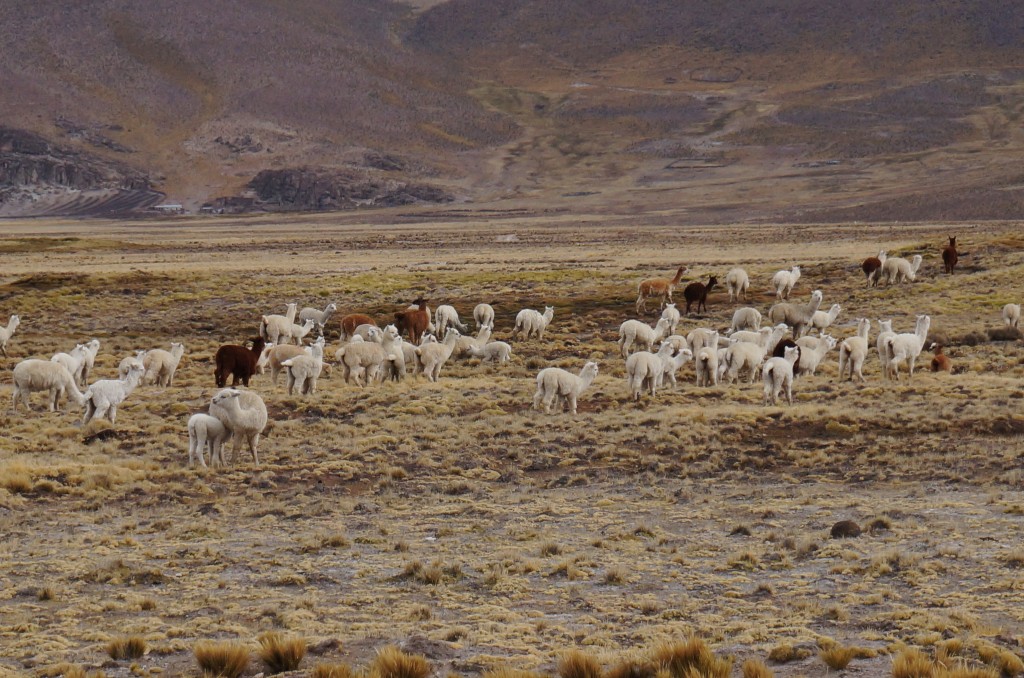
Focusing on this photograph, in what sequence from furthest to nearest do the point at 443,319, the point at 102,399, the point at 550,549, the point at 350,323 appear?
1. the point at 443,319
2. the point at 350,323
3. the point at 102,399
4. the point at 550,549

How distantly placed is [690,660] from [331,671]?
2.62m

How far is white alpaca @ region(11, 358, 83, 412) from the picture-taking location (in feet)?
64.6

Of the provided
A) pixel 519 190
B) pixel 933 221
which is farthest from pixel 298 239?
pixel 519 190

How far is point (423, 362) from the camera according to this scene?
2364 cm

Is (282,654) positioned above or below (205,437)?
below

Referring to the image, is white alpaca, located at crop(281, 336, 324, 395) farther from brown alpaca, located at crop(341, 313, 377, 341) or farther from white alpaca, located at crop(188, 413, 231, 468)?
brown alpaca, located at crop(341, 313, 377, 341)

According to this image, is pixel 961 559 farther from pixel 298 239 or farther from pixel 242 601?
pixel 298 239

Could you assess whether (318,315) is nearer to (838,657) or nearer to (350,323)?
(350,323)

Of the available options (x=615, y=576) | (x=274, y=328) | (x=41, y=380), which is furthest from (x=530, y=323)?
(x=615, y=576)

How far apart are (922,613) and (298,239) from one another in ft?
321

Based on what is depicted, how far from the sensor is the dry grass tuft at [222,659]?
8414mm

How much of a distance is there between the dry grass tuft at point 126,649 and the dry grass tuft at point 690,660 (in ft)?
13.4

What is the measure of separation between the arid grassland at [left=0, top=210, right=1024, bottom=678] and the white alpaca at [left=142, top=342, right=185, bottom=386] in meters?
0.51

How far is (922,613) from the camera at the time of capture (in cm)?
955
